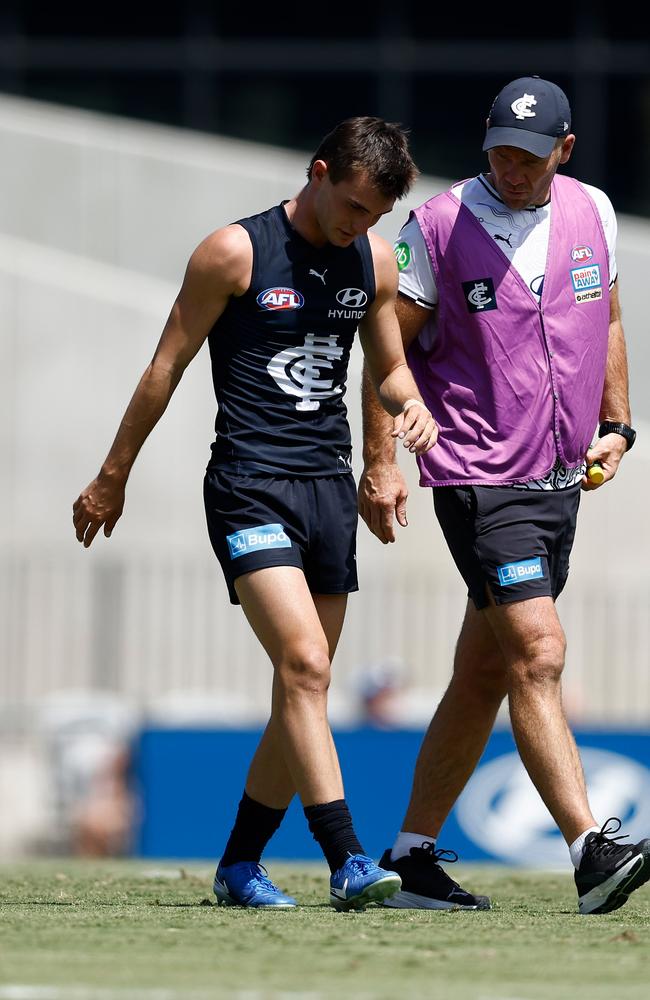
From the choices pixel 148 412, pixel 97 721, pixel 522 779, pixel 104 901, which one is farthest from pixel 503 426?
pixel 97 721

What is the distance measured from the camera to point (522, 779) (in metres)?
10.0

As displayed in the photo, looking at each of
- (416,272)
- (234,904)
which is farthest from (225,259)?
(234,904)

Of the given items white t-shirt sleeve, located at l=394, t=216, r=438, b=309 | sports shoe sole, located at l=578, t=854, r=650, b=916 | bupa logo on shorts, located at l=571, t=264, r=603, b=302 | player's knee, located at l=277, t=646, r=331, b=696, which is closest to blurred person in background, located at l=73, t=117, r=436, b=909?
player's knee, located at l=277, t=646, r=331, b=696

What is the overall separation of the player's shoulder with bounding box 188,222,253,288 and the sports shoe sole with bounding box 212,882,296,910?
1.69 meters

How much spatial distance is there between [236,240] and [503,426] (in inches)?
36.3

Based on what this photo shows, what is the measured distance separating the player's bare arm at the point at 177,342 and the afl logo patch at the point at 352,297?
28 cm

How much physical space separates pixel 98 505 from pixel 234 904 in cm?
118

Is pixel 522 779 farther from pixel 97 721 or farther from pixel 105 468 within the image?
pixel 105 468

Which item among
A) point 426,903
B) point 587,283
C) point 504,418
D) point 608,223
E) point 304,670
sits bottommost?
point 426,903

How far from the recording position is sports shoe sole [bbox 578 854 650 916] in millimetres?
4629

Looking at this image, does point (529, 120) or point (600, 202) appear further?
point (600, 202)

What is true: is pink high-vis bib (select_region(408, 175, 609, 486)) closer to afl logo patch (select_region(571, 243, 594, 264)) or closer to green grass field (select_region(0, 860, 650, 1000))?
afl logo patch (select_region(571, 243, 594, 264))

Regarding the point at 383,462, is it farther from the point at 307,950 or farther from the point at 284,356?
the point at 307,950

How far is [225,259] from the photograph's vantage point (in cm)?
489
